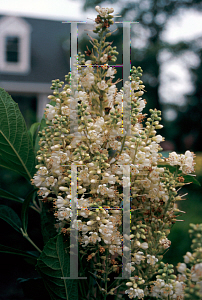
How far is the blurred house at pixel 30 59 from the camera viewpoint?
5.78 metres

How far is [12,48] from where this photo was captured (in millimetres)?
5797

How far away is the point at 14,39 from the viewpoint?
232 inches

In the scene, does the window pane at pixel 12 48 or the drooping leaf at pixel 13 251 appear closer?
the drooping leaf at pixel 13 251

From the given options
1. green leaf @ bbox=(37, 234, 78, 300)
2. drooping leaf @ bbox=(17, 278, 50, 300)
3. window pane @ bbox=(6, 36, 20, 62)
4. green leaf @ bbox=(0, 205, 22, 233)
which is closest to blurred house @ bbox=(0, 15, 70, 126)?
window pane @ bbox=(6, 36, 20, 62)

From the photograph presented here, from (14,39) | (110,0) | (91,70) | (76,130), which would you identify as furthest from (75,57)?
(14,39)

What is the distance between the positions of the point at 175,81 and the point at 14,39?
353cm

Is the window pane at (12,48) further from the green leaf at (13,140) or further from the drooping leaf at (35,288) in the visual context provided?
the drooping leaf at (35,288)

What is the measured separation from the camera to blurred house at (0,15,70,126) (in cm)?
578

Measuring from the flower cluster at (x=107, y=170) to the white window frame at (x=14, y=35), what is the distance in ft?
19.1

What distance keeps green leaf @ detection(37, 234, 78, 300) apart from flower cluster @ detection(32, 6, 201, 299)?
39 mm
